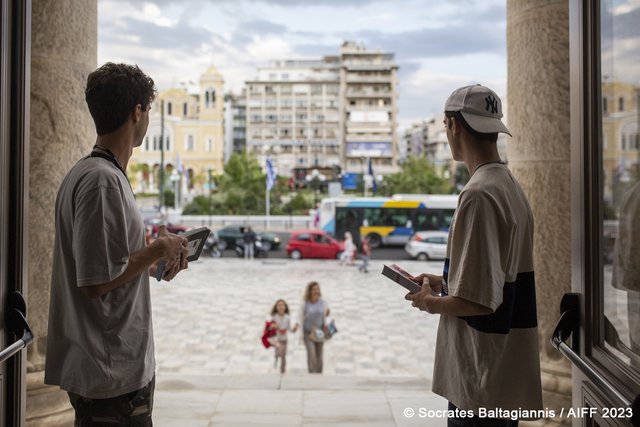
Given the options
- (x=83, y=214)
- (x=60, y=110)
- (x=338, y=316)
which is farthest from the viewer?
(x=338, y=316)

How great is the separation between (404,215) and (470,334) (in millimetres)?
31981

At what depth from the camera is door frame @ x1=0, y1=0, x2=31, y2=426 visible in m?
2.43

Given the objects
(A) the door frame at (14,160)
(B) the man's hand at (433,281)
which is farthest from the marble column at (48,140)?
(B) the man's hand at (433,281)

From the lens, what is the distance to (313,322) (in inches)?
366

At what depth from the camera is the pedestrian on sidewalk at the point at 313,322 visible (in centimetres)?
928

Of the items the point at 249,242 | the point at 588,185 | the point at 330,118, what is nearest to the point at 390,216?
the point at 249,242

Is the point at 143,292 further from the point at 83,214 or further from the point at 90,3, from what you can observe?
the point at 90,3

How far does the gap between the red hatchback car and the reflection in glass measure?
2747cm

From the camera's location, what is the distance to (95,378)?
79.1 inches

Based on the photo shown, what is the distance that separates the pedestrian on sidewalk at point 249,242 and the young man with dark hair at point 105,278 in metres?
27.7

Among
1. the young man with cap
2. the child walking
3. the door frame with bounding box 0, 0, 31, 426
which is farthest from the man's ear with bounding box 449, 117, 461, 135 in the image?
the child walking

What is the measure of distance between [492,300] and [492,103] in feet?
2.09

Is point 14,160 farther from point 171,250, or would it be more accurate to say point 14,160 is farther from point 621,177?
point 621,177

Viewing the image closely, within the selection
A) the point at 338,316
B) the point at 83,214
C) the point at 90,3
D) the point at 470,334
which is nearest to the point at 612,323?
the point at 470,334
